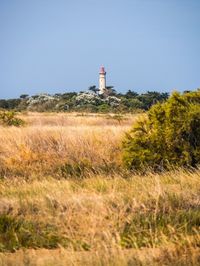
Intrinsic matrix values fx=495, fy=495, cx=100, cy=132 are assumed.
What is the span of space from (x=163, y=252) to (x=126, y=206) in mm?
1549

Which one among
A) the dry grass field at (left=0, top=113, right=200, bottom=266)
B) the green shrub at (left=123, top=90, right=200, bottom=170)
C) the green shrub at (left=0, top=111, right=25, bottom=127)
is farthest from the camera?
the green shrub at (left=0, top=111, right=25, bottom=127)

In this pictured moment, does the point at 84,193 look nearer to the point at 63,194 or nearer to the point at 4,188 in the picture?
the point at 63,194

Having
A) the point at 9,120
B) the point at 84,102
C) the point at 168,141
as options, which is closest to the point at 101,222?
the point at 168,141

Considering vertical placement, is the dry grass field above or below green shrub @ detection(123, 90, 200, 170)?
below

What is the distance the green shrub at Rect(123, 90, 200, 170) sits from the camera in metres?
11.9

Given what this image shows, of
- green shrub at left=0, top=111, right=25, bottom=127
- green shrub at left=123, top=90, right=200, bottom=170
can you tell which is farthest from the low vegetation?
green shrub at left=123, top=90, right=200, bottom=170

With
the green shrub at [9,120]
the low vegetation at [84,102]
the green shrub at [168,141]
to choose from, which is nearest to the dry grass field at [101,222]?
A: the green shrub at [168,141]

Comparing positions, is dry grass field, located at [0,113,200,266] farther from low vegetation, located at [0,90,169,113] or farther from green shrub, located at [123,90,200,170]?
low vegetation, located at [0,90,169,113]

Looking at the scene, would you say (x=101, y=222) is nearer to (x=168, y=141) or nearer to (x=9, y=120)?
(x=168, y=141)

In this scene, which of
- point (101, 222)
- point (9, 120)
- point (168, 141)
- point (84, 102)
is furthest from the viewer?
point (84, 102)

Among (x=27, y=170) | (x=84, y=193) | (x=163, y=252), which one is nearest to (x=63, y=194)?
(x=84, y=193)

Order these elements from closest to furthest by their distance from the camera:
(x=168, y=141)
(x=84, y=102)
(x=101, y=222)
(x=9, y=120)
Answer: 1. (x=101, y=222)
2. (x=168, y=141)
3. (x=9, y=120)
4. (x=84, y=102)

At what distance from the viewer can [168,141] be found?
39.1ft

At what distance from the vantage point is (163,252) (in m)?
5.62
